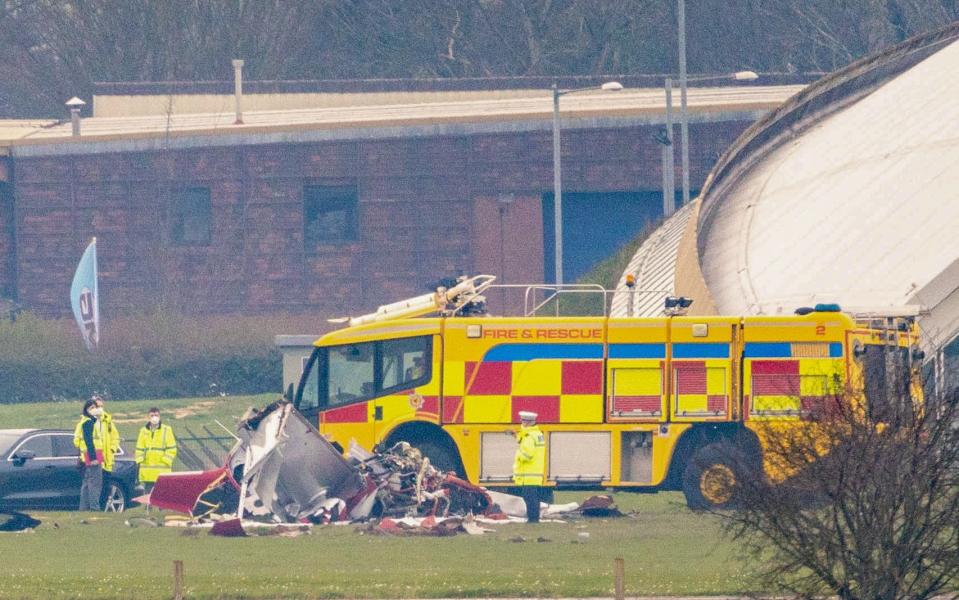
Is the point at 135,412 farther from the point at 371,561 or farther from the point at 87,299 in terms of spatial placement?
the point at 371,561

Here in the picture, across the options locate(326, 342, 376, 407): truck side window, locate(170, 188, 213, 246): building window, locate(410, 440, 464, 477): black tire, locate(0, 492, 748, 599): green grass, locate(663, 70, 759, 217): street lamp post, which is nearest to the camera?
locate(0, 492, 748, 599): green grass

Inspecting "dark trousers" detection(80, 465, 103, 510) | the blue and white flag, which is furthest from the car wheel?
the blue and white flag

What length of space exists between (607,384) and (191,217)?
34.5m

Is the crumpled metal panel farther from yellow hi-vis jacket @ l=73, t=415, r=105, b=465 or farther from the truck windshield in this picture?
yellow hi-vis jacket @ l=73, t=415, r=105, b=465

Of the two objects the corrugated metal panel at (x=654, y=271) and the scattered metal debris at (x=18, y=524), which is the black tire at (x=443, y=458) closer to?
the scattered metal debris at (x=18, y=524)

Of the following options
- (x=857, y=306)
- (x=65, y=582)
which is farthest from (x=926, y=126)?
(x=65, y=582)

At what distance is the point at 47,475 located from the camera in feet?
79.5

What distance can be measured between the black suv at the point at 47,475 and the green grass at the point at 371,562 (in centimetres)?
117

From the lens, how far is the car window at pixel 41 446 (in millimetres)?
24609

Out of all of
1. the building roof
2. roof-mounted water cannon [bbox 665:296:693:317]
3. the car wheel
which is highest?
the building roof

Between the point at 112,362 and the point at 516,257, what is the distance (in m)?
13.8

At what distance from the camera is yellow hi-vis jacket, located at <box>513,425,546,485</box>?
871 inches

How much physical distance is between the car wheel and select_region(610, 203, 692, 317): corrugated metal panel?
8217 millimetres

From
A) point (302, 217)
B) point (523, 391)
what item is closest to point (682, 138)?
point (302, 217)
